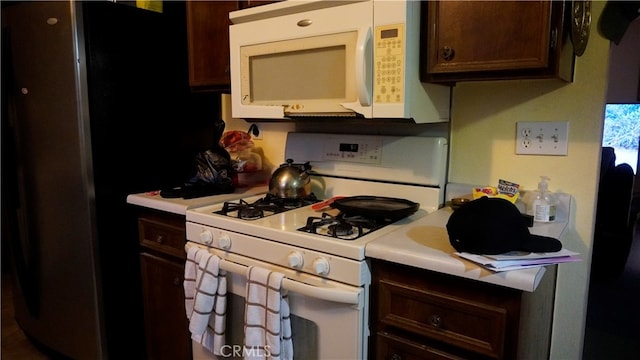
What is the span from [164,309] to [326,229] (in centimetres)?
90

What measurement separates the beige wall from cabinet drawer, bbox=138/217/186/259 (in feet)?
3.55

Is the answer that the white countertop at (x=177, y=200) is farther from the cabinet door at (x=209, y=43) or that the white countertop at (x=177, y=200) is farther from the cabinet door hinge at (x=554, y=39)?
the cabinet door hinge at (x=554, y=39)

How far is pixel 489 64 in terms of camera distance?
124 cm

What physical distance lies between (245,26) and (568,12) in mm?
1039

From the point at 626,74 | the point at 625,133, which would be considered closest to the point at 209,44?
the point at 625,133

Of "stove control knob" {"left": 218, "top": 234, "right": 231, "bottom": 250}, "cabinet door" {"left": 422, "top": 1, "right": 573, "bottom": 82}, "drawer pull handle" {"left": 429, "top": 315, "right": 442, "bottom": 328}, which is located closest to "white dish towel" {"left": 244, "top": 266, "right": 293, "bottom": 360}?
"stove control knob" {"left": 218, "top": 234, "right": 231, "bottom": 250}

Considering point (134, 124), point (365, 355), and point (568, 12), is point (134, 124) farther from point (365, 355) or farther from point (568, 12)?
point (568, 12)

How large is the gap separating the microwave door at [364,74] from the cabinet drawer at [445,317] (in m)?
0.53

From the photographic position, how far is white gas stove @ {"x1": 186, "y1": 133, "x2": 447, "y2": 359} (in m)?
1.20

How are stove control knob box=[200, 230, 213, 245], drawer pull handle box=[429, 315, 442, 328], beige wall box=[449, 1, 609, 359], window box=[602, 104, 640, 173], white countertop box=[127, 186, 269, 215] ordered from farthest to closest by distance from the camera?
1. window box=[602, 104, 640, 173]
2. white countertop box=[127, 186, 269, 215]
3. stove control knob box=[200, 230, 213, 245]
4. beige wall box=[449, 1, 609, 359]
5. drawer pull handle box=[429, 315, 442, 328]

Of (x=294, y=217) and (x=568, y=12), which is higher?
(x=568, y=12)

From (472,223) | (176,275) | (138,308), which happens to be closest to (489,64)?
(472,223)

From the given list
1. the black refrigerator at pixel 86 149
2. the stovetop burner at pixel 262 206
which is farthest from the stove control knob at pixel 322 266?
the black refrigerator at pixel 86 149

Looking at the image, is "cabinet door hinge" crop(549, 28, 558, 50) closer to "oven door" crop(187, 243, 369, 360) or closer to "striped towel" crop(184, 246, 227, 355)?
"oven door" crop(187, 243, 369, 360)
